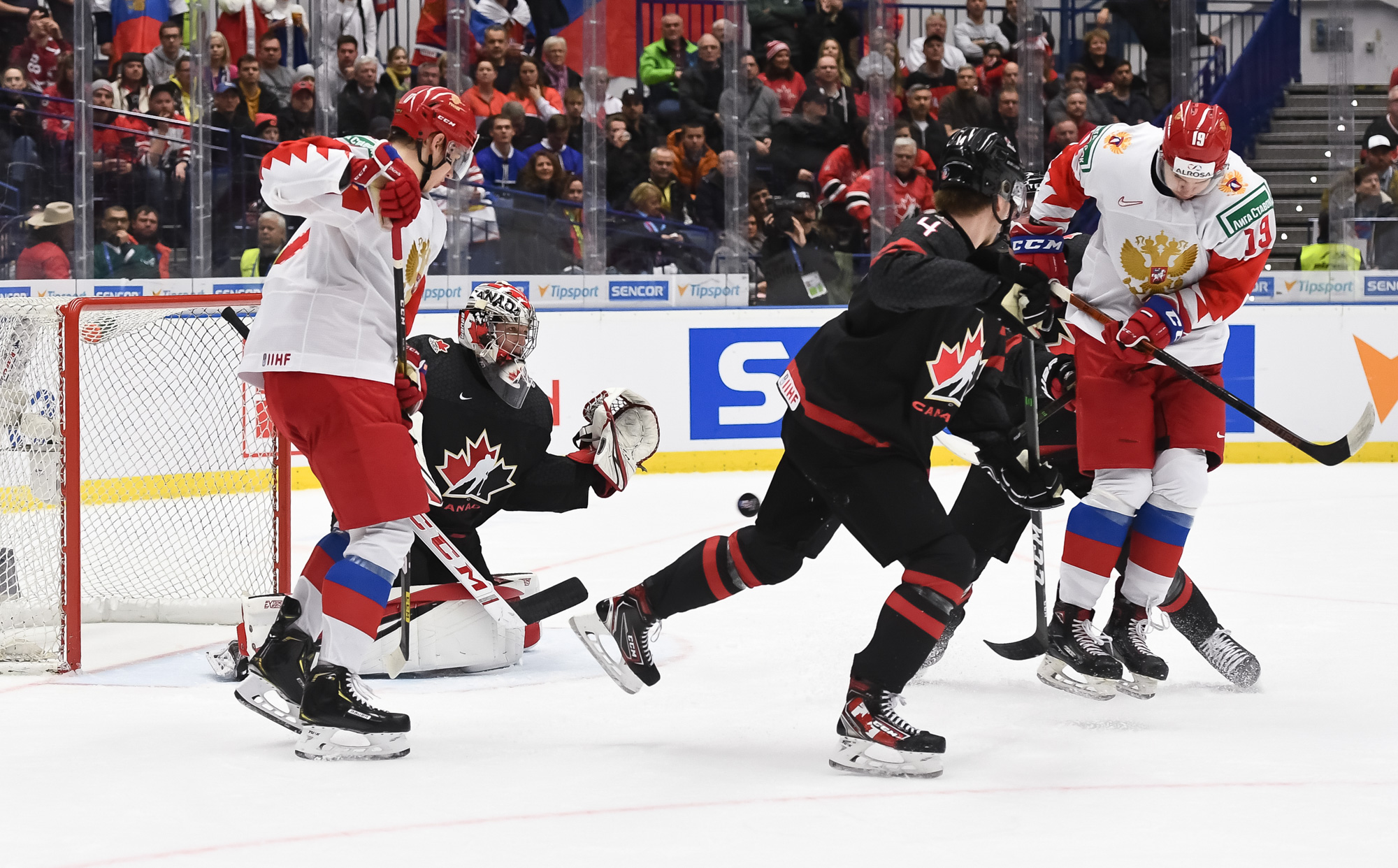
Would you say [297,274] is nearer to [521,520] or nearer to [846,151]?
[521,520]

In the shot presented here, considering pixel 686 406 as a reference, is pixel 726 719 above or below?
below

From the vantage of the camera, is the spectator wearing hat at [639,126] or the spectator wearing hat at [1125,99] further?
the spectator wearing hat at [1125,99]

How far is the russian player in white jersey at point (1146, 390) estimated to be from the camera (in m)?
3.22

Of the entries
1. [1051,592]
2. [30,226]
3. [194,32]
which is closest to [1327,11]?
[1051,592]

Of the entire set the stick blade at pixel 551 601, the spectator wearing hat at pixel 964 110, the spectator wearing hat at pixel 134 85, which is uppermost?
the spectator wearing hat at pixel 964 110

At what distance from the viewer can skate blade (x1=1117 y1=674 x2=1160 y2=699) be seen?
10.6ft

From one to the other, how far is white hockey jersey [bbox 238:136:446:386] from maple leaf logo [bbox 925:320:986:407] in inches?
38.5

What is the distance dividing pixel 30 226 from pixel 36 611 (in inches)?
125

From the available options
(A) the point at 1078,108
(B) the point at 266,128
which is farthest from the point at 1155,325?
(A) the point at 1078,108

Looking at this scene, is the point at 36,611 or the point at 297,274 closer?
the point at 297,274

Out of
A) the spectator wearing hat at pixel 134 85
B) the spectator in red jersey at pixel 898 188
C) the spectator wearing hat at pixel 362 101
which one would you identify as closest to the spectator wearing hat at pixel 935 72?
the spectator in red jersey at pixel 898 188

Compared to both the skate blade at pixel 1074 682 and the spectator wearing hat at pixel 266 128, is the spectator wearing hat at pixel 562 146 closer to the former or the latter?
the spectator wearing hat at pixel 266 128

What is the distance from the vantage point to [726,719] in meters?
3.04

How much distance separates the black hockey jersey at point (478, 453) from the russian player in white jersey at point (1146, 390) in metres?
1.11
